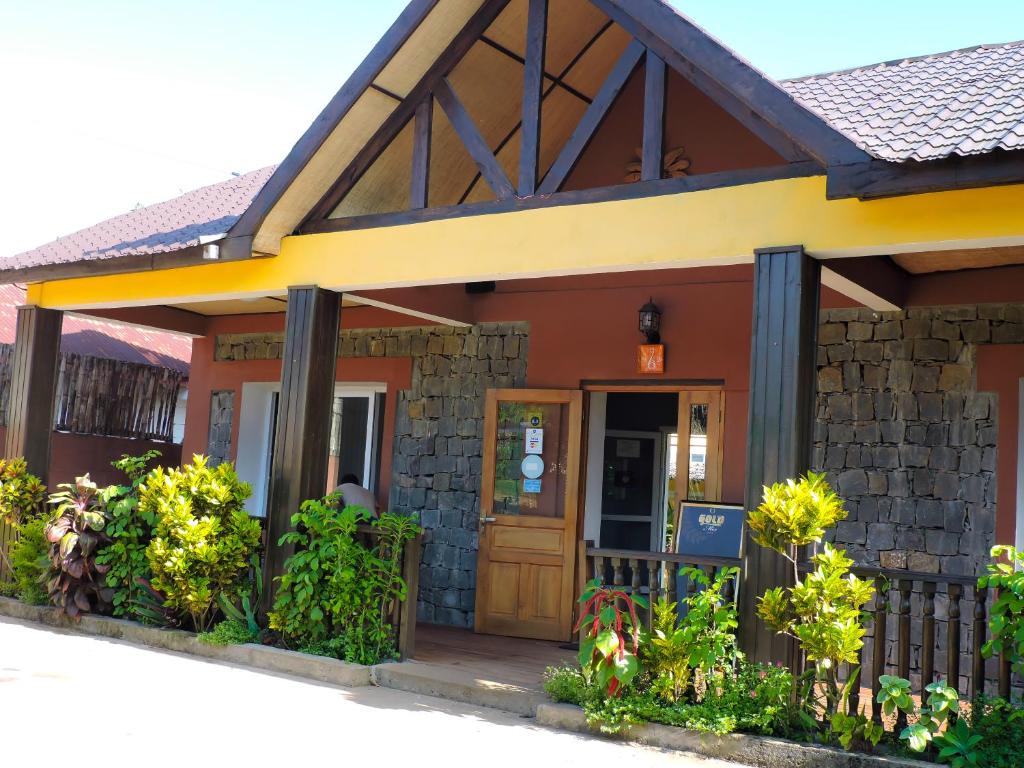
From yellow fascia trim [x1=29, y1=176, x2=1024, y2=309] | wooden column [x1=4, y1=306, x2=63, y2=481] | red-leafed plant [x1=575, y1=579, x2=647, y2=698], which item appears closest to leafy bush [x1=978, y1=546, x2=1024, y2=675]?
yellow fascia trim [x1=29, y1=176, x2=1024, y2=309]

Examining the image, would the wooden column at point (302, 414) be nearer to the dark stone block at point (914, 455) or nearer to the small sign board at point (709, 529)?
the small sign board at point (709, 529)

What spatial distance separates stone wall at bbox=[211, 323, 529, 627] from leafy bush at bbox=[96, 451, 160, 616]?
8.41ft

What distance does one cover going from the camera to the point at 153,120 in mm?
26281

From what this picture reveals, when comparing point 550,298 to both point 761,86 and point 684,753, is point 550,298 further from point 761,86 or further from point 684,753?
point 684,753

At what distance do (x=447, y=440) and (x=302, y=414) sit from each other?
2.33 metres

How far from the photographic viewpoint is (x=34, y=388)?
9.87m

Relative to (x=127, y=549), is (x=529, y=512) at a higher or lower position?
higher

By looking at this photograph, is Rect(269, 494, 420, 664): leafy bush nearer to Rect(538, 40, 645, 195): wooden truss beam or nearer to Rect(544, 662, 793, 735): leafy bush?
Rect(544, 662, 793, 735): leafy bush

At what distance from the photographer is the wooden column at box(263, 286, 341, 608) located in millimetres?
7785

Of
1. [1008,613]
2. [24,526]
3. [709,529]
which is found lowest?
[24,526]

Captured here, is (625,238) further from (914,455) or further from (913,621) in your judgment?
(913,621)

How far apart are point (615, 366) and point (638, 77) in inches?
98.5

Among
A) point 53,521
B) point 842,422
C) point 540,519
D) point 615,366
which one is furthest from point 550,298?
point 53,521

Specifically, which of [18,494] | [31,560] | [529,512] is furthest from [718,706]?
[18,494]
